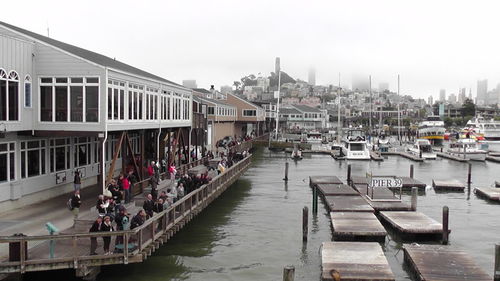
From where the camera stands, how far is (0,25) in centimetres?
2033

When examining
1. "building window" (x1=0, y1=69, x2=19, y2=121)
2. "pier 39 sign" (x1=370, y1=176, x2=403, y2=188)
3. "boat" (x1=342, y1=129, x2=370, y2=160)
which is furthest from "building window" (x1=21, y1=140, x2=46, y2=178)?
"boat" (x1=342, y1=129, x2=370, y2=160)

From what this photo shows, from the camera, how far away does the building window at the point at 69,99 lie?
20250 millimetres

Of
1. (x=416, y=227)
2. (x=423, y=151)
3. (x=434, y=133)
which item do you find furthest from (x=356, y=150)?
(x=416, y=227)

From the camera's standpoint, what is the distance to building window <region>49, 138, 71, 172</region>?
22688mm

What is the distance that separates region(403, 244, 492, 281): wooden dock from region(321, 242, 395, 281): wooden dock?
1.11m

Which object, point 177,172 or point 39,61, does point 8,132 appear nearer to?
point 39,61

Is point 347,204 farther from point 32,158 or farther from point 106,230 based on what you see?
point 106,230

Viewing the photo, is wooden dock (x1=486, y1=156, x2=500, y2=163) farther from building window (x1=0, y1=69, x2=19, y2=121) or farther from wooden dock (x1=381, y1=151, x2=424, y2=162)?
building window (x1=0, y1=69, x2=19, y2=121)

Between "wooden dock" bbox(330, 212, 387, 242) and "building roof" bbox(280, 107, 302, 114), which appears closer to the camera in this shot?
"wooden dock" bbox(330, 212, 387, 242)

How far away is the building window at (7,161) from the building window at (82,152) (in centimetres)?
538

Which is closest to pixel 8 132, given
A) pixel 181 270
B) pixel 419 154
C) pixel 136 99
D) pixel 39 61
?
pixel 39 61

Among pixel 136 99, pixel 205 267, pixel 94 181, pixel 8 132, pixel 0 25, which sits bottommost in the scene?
pixel 205 267

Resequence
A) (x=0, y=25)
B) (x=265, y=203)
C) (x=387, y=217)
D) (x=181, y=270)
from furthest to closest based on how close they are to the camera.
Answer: (x=265, y=203)
(x=387, y=217)
(x=0, y=25)
(x=181, y=270)

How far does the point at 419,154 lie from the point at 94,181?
166 feet
